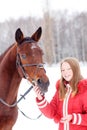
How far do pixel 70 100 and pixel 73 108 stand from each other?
0.07 m

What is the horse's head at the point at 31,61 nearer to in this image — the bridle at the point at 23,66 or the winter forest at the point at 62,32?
the bridle at the point at 23,66

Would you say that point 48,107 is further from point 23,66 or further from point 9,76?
point 9,76

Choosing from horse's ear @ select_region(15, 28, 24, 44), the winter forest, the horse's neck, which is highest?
horse's ear @ select_region(15, 28, 24, 44)

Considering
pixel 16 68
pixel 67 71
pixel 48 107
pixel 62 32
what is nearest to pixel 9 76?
pixel 16 68

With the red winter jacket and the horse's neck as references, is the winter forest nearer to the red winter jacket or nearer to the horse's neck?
the horse's neck

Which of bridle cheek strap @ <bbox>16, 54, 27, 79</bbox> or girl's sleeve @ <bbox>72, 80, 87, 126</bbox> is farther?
bridle cheek strap @ <bbox>16, 54, 27, 79</bbox>

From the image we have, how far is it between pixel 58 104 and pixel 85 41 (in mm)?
29180

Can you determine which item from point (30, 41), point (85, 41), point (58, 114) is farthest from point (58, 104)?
point (85, 41)

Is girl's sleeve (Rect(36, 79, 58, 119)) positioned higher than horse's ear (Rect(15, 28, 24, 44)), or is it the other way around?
horse's ear (Rect(15, 28, 24, 44))

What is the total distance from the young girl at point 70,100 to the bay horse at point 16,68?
294mm

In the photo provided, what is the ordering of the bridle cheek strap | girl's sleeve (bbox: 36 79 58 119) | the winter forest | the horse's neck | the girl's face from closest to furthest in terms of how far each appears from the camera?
1. the girl's face
2. girl's sleeve (bbox: 36 79 58 119)
3. the bridle cheek strap
4. the horse's neck
5. the winter forest

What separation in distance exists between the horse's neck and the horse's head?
4.5 inches

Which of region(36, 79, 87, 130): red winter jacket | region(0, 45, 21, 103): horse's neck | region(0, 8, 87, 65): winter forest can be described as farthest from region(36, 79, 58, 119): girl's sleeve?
region(0, 8, 87, 65): winter forest

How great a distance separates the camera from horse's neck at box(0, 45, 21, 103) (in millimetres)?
2992
